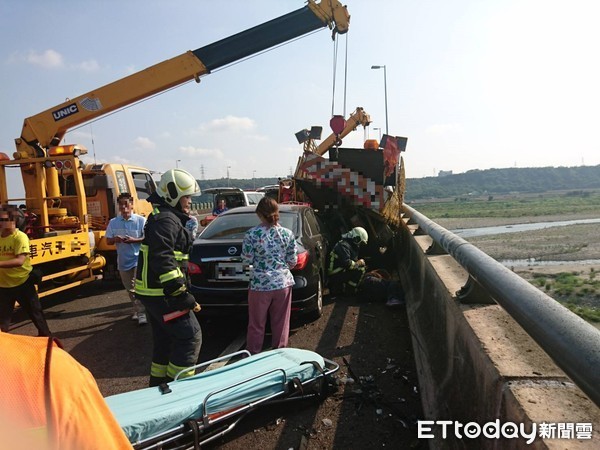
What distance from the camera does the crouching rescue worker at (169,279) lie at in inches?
129

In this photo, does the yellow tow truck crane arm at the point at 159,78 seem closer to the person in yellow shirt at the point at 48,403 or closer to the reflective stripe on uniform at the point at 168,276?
the reflective stripe on uniform at the point at 168,276

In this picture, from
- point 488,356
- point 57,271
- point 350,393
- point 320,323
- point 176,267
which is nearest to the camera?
point 488,356

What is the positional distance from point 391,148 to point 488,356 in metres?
8.32

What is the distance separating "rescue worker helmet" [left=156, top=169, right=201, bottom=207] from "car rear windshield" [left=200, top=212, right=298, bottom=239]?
1.97 metres

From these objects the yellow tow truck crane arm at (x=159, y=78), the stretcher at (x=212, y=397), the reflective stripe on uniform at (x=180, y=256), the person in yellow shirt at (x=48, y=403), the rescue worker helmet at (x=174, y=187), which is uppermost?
the yellow tow truck crane arm at (x=159, y=78)

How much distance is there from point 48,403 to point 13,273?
4.94m

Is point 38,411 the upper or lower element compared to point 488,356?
upper

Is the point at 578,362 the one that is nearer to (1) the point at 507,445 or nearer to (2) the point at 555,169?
(1) the point at 507,445

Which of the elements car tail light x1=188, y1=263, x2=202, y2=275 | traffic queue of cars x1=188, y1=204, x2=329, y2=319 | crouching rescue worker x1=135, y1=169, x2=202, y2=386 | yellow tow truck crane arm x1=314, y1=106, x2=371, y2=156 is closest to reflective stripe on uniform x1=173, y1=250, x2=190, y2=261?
crouching rescue worker x1=135, y1=169, x2=202, y2=386

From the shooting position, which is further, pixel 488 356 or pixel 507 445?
pixel 488 356

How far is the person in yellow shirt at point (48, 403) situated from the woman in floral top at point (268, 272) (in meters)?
3.20

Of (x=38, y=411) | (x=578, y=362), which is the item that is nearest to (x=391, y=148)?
(x=578, y=362)

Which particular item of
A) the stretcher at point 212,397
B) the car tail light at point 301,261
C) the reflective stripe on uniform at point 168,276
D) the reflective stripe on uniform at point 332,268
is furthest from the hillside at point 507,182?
the reflective stripe on uniform at point 168,276

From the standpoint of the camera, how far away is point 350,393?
360 centimetres
